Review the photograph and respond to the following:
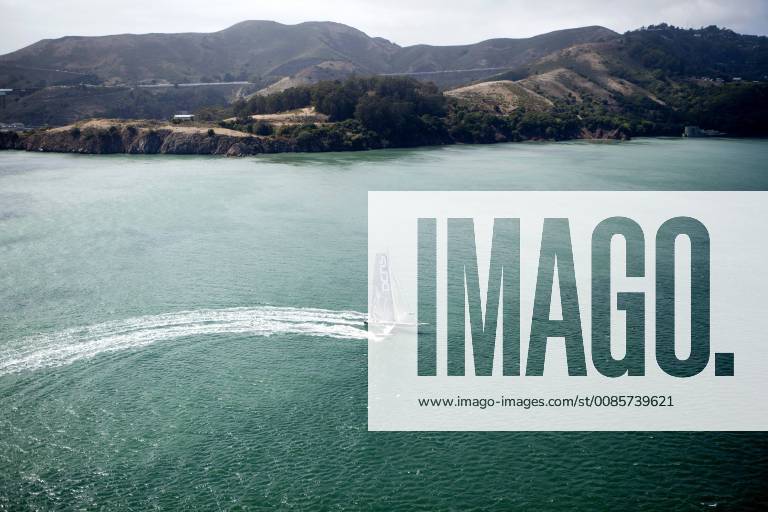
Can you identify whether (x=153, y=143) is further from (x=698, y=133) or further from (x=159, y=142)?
(x=698, y=133)

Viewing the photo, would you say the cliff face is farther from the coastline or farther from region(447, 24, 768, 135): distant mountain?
region(447, 24, 768, 135): distant mountain

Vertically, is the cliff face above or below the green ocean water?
above

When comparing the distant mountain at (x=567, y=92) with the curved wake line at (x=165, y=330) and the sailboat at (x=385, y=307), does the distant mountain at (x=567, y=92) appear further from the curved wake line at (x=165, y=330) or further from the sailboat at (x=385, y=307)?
the sailboat at (x=385, y=307)

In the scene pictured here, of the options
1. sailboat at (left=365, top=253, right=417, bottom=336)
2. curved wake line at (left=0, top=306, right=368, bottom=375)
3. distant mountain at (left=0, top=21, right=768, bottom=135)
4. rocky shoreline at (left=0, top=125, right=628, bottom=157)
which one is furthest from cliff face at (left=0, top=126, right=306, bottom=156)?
sailboat at (left=365, top=253, right=417, bottom=336)

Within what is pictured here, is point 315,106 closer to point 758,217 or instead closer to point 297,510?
point 758,217

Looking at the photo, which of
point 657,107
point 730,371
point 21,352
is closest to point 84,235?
point 21,352

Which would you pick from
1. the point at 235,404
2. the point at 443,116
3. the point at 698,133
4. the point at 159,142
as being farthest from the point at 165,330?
the point at 698,133
